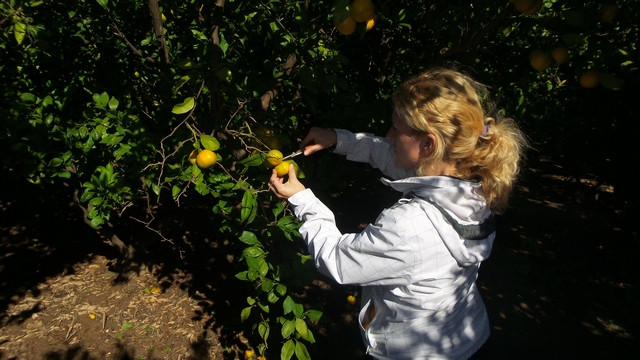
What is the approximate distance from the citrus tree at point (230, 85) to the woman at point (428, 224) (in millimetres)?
422

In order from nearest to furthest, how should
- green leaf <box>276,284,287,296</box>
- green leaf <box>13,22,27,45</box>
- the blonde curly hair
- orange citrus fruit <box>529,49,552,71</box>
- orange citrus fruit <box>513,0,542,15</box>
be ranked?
the blonde curly hair → orange citrus fruit <box>513,0,542,15</box> → green leaf <box>13,22,27,45</box> → green leaf <box>276,284,287,296</box> → orange citrus fruit <box>529,49,552,71</box>

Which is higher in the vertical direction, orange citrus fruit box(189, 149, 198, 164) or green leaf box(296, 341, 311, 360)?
orange citrus fruit box(189, 149, 198, 164)

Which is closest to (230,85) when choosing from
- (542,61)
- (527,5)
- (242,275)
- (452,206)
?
(242,275)

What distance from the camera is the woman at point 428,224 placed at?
1447 millimetres

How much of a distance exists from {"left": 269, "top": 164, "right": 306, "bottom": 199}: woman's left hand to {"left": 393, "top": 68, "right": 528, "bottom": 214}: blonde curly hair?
1.75ft

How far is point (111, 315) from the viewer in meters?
3.39

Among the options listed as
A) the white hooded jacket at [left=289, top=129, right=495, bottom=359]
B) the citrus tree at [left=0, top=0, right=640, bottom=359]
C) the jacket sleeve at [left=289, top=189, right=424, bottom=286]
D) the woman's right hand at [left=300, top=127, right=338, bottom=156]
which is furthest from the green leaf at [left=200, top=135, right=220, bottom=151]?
the woman's right hand at [left=300, top=127, right=338, bottom=156]

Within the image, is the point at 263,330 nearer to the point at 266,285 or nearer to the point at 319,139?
the point at 266,285

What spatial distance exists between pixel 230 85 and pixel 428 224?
126 cm

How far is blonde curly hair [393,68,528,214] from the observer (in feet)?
5.00

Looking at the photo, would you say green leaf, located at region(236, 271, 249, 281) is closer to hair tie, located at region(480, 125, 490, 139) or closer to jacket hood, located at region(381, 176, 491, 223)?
jacket hood, located at region(381, 176, 491, 223)

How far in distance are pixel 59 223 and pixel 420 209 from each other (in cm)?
459

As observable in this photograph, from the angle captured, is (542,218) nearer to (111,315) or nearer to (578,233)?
(578,233)

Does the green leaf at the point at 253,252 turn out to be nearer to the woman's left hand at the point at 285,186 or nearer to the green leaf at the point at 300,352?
the woman's left hand at the point at 285,186
